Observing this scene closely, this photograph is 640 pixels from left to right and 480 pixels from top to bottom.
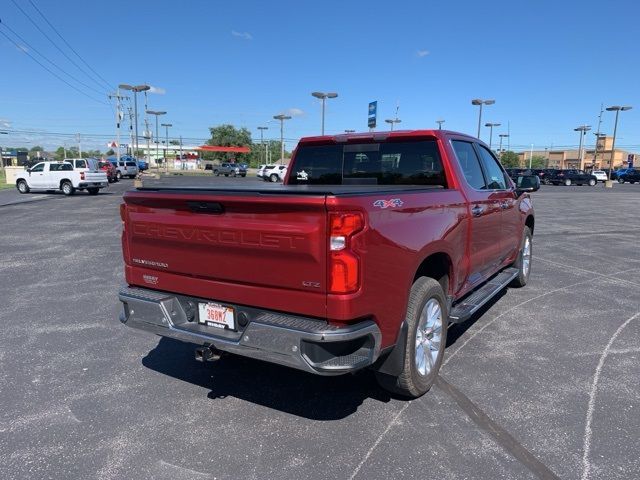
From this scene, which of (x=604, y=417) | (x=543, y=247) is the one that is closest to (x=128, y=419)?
(x=604, y=417)

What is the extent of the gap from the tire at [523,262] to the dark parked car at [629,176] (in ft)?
210

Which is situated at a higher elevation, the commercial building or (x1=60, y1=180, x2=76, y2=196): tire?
the commercial building

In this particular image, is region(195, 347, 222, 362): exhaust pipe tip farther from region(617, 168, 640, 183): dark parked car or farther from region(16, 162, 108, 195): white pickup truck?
region(617, 168, 640, 183): dark parked car

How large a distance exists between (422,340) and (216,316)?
60.9 inches

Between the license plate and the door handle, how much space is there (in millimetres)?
2434

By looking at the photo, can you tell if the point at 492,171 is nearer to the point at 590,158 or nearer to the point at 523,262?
the point at 523,262

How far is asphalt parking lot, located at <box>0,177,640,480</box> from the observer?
289 cm

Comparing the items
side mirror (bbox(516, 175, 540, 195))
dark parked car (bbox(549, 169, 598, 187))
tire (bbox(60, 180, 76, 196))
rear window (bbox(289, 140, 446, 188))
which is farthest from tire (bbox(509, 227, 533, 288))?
dark parked car (bbox(549, 169, 598, 187))

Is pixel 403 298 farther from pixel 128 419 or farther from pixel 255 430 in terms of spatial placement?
pixel 128 419

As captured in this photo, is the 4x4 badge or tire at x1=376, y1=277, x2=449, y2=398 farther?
tire at x1=376, y1=277, x2=449, y2=398

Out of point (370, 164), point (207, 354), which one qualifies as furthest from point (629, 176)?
point (207, 354)

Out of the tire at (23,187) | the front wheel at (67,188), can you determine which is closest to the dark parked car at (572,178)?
the front wheel at (67,188)

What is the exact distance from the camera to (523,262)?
6949 mm

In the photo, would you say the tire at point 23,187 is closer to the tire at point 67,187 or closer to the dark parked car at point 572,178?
the tire at point 67,187
